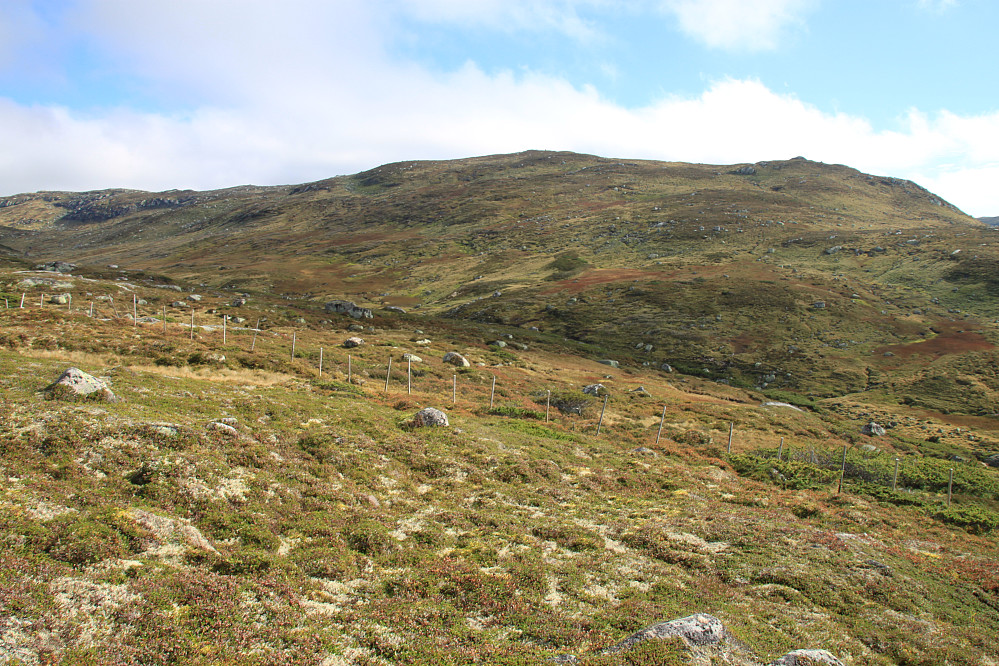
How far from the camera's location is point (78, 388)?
1692 cm

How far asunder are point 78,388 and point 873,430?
57.5m

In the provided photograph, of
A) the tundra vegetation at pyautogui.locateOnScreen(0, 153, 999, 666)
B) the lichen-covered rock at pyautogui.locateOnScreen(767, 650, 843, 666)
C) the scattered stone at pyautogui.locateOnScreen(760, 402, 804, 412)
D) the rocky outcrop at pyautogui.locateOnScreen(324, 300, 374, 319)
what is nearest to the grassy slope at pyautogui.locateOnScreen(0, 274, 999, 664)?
the tundra vegetation at pyautogui.locateOnScreen(0, 153, 999, 666)

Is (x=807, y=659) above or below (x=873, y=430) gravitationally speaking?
above

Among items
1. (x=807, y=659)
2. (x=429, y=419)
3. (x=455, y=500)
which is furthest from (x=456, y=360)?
(x=807, y=659)

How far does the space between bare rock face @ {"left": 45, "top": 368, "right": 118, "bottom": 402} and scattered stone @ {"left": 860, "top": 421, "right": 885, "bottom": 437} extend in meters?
55.6

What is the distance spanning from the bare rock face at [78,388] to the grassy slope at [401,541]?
59 centimetres

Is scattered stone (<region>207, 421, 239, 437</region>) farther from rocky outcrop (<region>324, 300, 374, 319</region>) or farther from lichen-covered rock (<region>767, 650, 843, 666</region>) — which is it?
rocky outcrop (<region>324, 300, 374, 319</region>)

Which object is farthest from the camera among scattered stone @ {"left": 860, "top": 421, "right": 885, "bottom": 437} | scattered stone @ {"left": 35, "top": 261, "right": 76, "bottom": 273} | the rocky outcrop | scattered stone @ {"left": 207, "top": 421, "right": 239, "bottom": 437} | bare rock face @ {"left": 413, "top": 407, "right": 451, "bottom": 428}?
the rocky outcrop

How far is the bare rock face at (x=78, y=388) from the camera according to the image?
650 inches

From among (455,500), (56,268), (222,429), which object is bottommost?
(455,500)

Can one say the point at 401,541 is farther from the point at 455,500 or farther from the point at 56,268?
the point at 56,268

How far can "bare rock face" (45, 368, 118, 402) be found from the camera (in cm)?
1652

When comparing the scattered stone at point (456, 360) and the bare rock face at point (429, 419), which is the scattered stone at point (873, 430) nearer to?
the scattered stone at point (456, 360)

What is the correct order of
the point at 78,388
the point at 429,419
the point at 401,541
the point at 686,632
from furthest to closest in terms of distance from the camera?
1. the point at 429,419
2. the point at 78,388
3. the point at 401,541
4. the point at 686,632
